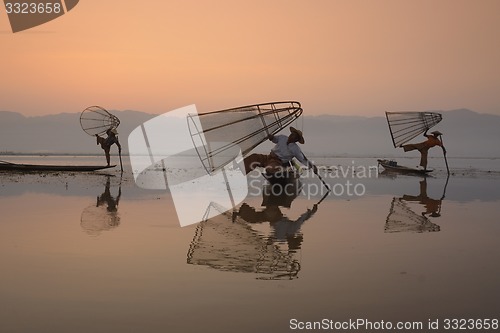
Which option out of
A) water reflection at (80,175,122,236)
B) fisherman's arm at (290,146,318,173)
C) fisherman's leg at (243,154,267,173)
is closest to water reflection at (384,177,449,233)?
fisherman's arm at (290,146,318,173)

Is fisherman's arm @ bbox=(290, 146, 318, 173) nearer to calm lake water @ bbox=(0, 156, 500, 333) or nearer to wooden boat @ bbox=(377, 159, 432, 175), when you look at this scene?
calm lake water @ bbox=(0, 156, 500, 333)

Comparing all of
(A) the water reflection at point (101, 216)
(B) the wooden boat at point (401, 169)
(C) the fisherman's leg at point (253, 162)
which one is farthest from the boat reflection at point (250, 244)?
(B) the wooden boat at point (401, 169)

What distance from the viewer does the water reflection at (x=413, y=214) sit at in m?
11.2

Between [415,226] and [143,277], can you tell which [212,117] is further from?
[143,277]

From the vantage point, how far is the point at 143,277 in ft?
21.4

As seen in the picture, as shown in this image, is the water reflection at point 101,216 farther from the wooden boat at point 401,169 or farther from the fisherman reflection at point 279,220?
the wooden boat at point 401,169

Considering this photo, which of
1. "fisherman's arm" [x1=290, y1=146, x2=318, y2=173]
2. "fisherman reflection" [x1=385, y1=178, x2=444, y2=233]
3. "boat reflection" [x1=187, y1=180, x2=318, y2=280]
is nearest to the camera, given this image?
"boat reflection" [x1=187, y1=180, x2=318, y2=280]

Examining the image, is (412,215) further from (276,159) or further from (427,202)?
(276,159)

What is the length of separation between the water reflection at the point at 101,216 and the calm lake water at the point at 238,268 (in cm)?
4

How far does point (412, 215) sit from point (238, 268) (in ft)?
25.1

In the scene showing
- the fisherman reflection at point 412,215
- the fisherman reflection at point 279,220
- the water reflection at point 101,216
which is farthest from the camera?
the fisherman reflection at point 412,215

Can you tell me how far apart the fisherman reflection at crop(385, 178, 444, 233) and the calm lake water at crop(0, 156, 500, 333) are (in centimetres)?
5

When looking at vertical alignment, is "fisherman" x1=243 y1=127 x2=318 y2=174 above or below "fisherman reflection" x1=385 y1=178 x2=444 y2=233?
above

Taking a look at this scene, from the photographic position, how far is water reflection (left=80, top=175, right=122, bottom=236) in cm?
1027
